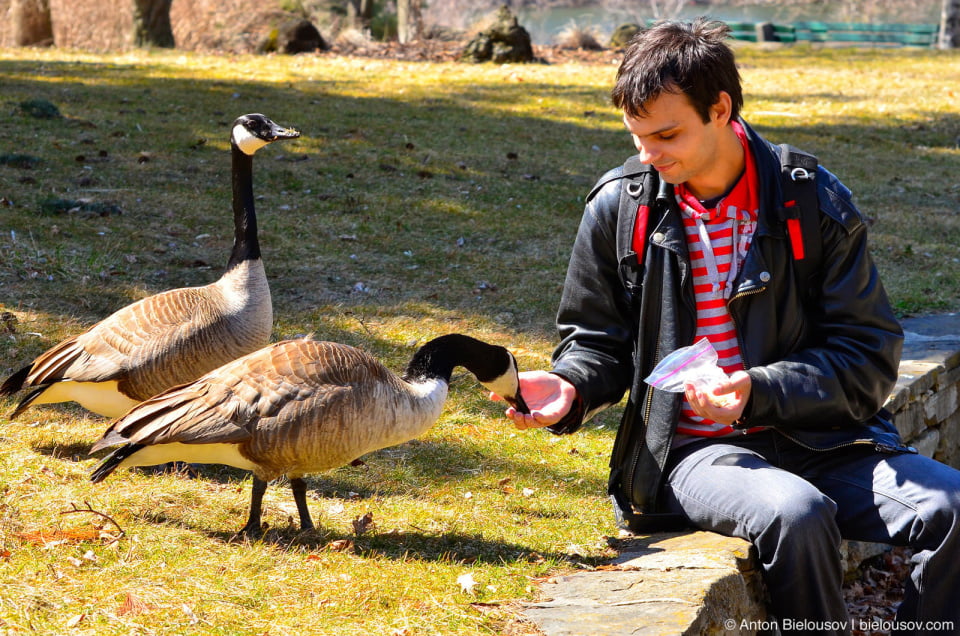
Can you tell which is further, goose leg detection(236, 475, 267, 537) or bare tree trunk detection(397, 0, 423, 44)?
bare tree trunk detection(397, 0, 423, 44)

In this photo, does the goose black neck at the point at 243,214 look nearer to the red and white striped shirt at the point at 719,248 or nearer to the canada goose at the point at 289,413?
the canada goose at the point at 289,413

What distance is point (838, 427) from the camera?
3055mm

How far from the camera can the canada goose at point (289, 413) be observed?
3242 millimetres

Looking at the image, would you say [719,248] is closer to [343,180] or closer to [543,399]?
[543,399]

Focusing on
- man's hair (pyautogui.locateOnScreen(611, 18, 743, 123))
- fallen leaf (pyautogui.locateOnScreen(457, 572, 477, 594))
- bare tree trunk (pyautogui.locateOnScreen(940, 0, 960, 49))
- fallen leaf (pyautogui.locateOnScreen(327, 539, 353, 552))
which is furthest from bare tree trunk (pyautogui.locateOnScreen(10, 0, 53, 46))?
bare tree trunk (pyautogui.locateOnScreen(940, 0, 960, 49))

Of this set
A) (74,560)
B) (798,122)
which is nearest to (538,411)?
(74,560)

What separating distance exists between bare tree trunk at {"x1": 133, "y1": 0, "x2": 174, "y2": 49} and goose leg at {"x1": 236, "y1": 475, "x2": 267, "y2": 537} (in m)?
15.6

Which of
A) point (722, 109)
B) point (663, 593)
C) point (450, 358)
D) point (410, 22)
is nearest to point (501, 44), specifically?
point (410, 22)

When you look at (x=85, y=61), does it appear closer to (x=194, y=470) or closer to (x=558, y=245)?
(x=558, y=245)

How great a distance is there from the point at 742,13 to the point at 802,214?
38315 mm

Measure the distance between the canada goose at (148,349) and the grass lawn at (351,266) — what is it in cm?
28

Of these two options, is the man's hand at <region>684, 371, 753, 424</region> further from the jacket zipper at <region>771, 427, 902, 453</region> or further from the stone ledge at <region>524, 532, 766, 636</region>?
the stone ledge at <region>524, 532, 766, 636</region>

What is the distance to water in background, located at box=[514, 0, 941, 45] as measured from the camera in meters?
34.5

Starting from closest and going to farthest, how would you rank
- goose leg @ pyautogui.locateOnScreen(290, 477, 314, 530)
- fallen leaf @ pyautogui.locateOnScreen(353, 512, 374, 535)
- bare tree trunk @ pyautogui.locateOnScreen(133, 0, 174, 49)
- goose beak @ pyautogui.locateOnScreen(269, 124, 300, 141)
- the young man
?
1. the young man
2. goose leg @ pyautogui.locateOnScreen(290, 477, 314, 530)
3. fallen leaf @ pyautogui.locateOnScreen(353, 512, 374, 535)
4. goose beak @ pyautogui.locateOnScreen(269, 124, 300, 141)
5. bare tree trunk @ pyautogui.locateOnScreen(133, 0, 174, 49)
